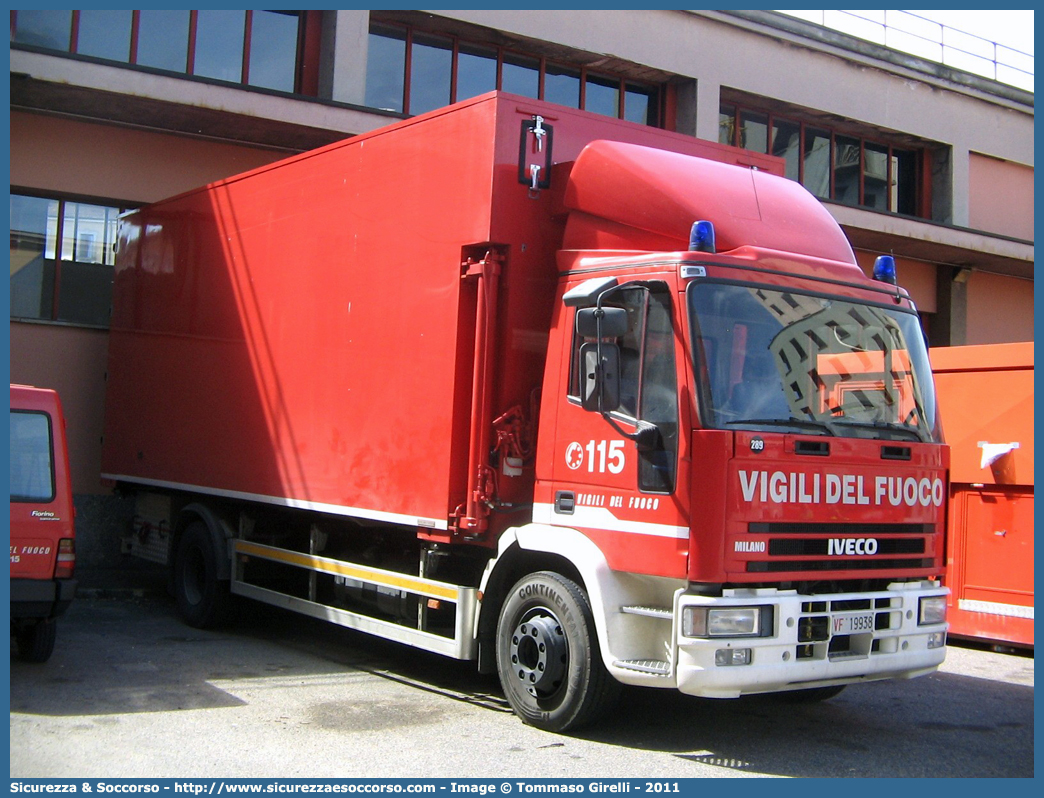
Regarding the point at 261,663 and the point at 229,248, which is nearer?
the point at 261,663

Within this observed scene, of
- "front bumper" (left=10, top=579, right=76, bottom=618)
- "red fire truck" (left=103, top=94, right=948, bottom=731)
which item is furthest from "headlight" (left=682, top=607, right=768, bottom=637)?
"front bumper" (left=10, top=579, right=76, bottom=618)

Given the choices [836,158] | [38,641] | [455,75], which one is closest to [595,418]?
[38,641]

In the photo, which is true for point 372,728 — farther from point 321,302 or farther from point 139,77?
point 139,77

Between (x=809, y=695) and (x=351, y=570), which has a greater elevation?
(x=351, y=570)

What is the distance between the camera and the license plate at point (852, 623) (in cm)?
609

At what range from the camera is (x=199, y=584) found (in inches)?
402

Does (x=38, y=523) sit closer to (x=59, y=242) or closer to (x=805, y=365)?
(x=805, y=365)

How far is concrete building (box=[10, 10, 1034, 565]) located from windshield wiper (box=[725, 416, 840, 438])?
6364 millimetres

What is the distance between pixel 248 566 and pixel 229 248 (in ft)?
9.47

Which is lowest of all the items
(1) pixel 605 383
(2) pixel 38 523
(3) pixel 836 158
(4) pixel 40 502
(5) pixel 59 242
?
(2) pixel 38 523

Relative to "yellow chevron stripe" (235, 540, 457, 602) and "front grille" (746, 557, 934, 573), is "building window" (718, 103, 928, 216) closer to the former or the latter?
"yellow chevron stripe" (235, 540, 457, 602)

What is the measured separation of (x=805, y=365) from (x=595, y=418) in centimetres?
124
